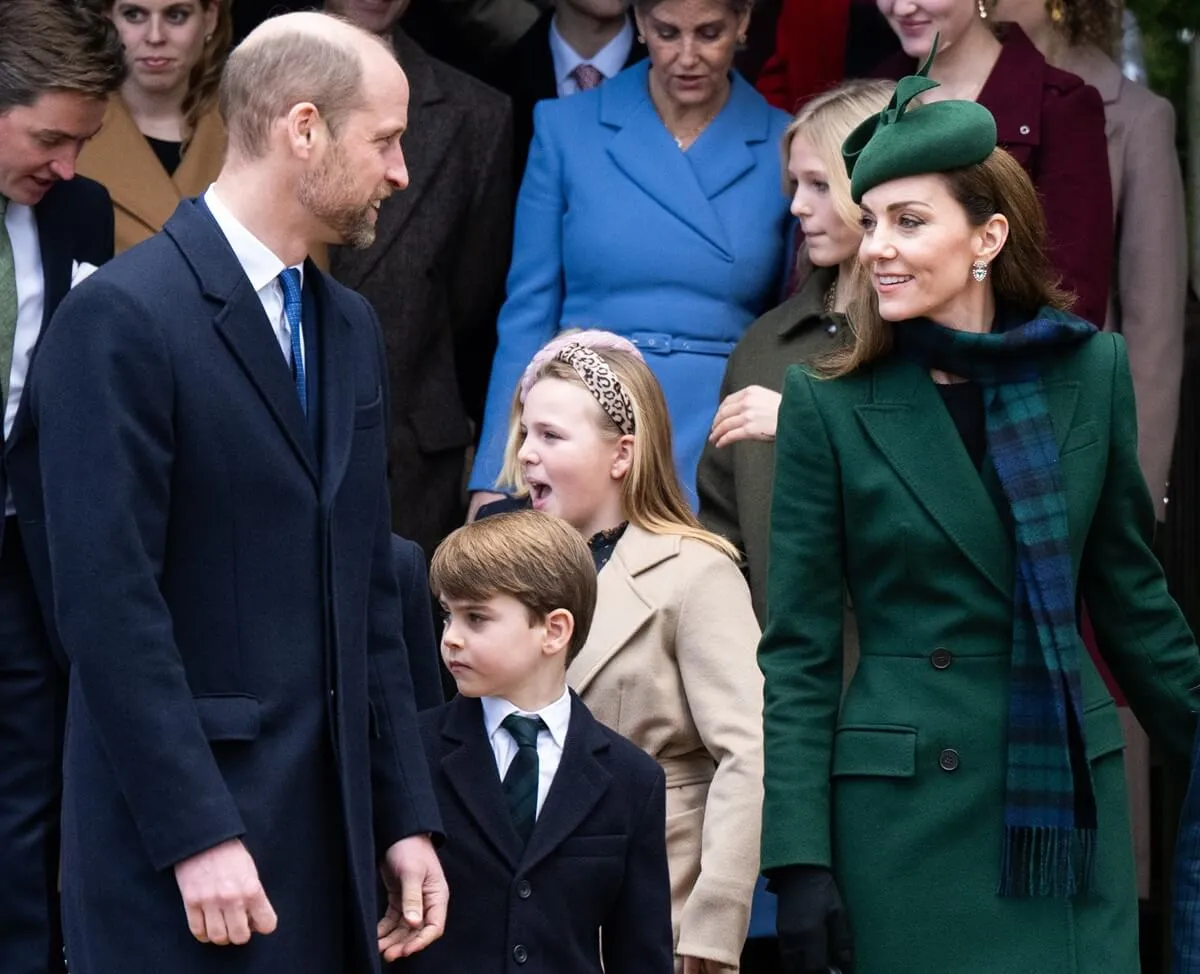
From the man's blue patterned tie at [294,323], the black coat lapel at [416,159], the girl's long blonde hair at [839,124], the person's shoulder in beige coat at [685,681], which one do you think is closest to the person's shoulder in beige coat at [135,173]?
the black coat lapel at [416,159]

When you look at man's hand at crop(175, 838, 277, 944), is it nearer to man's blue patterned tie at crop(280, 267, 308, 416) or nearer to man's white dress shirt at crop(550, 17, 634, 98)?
man's blue patterned tie at crop(280, 267, 308, 416)

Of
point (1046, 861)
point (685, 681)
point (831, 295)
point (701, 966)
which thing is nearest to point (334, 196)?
point (1046, 861)

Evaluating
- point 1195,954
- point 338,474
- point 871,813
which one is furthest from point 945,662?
point 338,474

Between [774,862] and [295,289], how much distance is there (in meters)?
1.17

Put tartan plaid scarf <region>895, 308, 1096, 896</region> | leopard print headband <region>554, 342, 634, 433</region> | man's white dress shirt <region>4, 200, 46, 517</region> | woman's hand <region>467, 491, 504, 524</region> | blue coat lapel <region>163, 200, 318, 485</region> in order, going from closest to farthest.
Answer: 1. blue coat lapel <region>163, 200, 318, 485</region>
2. tartan plaid scarf <region>895, 308, 1096, 896</region>
3. man's white dress shirt <region>4, 200, 46, 517</region>
4. leopard print headband <region>554, 342, 634, 433</region>
5. woman's hand <region>467, 491, 504, 524</region>

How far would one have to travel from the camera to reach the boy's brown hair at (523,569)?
4.56m

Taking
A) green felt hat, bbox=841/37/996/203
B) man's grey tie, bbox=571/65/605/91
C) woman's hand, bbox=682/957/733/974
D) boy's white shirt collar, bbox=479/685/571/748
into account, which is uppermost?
man's grey tie, bbox=571/65/605/91

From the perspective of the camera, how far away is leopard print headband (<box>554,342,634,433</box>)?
17.3ft

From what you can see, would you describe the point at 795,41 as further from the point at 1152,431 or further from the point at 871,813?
the point at 871,813

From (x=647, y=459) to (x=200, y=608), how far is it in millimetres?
1826

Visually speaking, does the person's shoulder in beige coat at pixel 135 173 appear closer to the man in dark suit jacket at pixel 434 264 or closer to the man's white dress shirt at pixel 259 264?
the man in dark suit jacket at pixel 434 264

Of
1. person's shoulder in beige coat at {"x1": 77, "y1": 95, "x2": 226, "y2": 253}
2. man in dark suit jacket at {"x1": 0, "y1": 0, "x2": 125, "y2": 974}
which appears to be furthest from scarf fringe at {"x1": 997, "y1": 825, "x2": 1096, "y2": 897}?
person's shoulder in beige coat at {"x1": 77, "y1": 95, "x2": 226, "y2": 253}

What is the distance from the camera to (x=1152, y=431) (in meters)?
6.20

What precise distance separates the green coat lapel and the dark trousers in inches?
71.1
